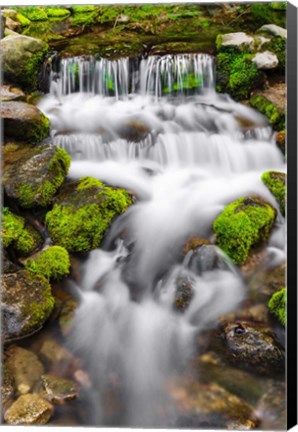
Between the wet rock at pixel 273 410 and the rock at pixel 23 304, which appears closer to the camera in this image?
the wet rock at pixel 273 410

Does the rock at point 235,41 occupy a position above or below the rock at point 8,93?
above

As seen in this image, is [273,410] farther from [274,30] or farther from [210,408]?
[274,30]

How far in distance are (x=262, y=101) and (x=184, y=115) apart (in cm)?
58

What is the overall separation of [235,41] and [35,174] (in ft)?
5.95

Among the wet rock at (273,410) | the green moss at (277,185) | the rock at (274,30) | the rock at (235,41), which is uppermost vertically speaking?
the rock at (274,30)

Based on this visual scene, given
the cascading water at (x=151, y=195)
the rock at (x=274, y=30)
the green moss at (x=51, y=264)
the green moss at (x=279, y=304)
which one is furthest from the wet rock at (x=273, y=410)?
the rock at (x=274, y=30)

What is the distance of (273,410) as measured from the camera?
362 cm

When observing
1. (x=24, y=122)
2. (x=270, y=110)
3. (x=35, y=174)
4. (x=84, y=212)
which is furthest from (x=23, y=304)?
(x=270, y=110)

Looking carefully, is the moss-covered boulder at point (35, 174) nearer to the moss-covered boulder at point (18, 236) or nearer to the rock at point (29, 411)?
the moss-covered boulder at point (18, 236)

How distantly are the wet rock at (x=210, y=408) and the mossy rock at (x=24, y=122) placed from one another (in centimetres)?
218

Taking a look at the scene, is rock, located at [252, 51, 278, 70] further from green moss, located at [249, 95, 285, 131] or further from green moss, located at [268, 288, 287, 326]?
green moss, located at [268, 288, 287, 326]

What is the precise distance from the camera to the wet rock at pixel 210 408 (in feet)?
11.9

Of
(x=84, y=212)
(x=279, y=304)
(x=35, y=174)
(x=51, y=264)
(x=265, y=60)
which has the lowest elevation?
(x=279, y=304)

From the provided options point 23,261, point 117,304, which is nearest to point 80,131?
point 23,261
